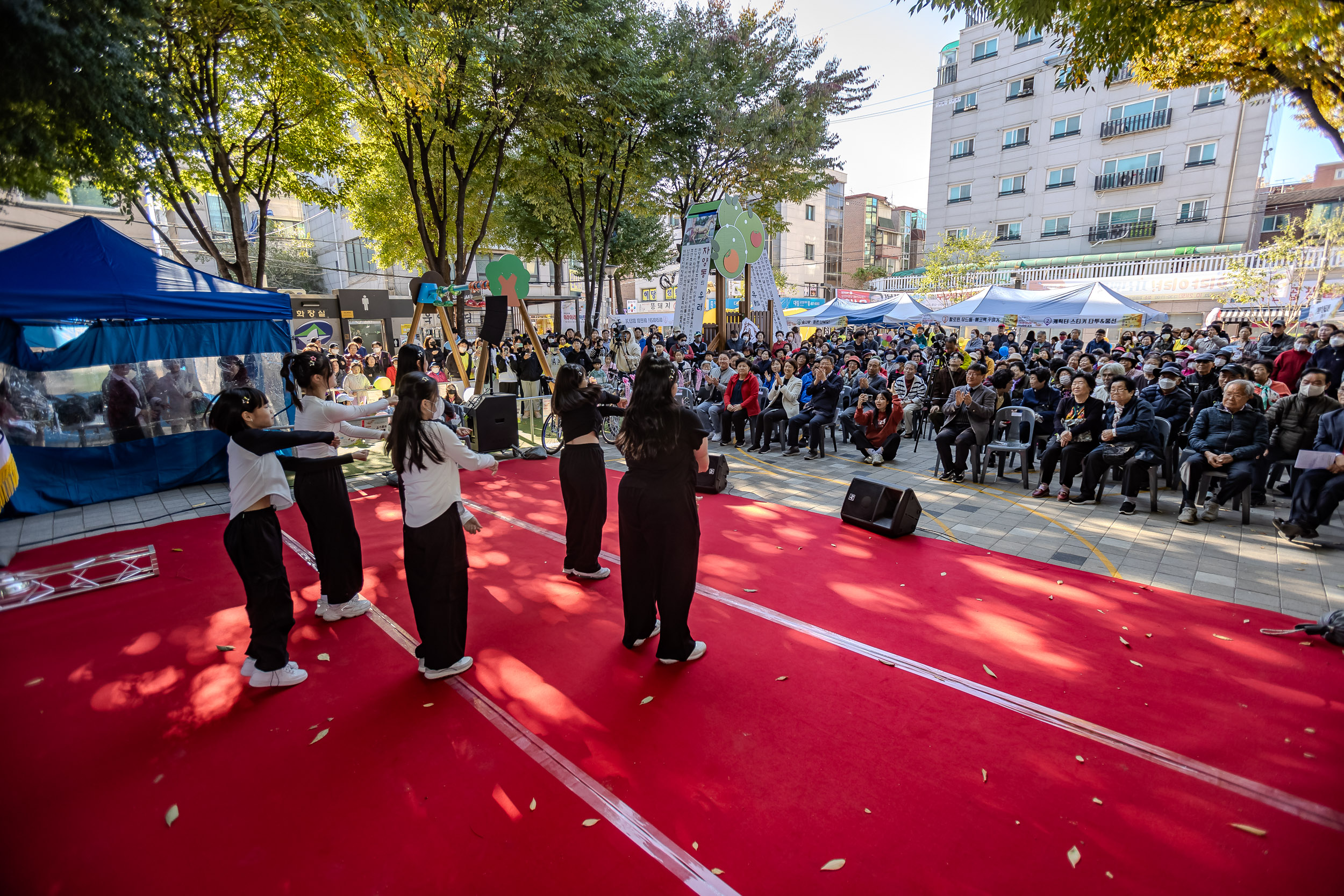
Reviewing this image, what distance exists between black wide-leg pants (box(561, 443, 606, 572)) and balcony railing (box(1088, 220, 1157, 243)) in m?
32.1

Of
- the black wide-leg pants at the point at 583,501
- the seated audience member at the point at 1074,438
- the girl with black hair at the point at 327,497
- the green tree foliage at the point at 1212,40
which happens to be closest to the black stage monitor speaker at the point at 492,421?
the girl with black hair at the point at 327,497

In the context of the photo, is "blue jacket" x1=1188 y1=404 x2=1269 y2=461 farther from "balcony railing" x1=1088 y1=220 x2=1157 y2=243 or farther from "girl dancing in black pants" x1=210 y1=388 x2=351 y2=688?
"balcony railing" x1=1088 y1=220 x2=1157 y2=243

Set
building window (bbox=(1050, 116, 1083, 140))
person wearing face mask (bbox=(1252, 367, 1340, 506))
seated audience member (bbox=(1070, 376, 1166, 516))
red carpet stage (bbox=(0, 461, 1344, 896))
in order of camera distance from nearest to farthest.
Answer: red carpet stage (bbox=(0, 461, 1344, 896)), person wearing face mask (bbox=(1252, 367, 1340, 506)), seated audience member (bbox=(1070, 376, 1166, 516)), building window (bbox=(1050, 116, 1083, 140))

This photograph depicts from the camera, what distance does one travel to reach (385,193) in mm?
18891

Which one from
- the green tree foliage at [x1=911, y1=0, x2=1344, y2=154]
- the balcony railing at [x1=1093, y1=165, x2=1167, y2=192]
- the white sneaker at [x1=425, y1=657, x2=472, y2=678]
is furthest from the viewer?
the balcony railing at [x1=1093, y1=165, x2=1167, y2=192]

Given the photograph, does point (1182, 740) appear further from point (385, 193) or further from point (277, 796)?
point (385, 193)

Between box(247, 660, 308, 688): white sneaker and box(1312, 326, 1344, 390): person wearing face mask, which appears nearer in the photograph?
box(247, 660, 308, 688): white sneaker

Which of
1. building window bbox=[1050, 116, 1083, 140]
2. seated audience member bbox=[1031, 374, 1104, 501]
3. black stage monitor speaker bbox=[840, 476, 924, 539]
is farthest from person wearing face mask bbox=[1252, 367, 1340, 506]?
building window bbox=[1050, 116, 1083, 140]

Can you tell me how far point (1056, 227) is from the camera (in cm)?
2872

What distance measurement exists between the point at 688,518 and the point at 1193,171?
33326 millimetres

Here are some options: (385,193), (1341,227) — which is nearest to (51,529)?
(385,193)

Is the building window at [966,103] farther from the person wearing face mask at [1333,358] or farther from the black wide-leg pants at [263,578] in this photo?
the black wide-leg pants at [263,578]

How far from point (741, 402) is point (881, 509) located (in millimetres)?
4891

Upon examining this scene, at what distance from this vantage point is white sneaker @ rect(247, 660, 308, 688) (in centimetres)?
360
